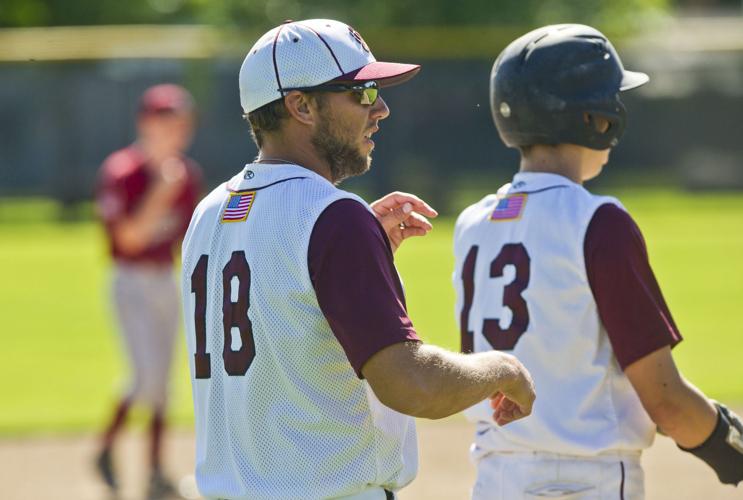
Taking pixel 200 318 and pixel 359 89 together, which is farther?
pixel 200 318

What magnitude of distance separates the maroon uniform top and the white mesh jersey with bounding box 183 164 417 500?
5.00 meters

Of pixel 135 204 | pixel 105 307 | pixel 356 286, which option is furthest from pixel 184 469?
pixel 105 307

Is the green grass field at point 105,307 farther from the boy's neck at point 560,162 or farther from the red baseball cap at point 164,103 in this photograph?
the boy's neck at point 560,162

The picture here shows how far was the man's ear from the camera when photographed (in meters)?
3.08

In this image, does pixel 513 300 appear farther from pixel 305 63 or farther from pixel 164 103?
pixel 164 103

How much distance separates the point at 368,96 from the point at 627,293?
908mm

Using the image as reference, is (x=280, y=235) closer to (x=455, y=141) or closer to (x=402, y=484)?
(x=402, y=484)

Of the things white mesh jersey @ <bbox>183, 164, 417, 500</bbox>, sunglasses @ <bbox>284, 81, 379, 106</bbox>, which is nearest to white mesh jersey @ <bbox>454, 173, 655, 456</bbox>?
white mesh jersey @ <bbox>183, 164, 417, 500</bbox>

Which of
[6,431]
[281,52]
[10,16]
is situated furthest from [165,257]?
[10,16]

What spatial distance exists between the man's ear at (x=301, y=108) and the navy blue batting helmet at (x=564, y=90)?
94cm

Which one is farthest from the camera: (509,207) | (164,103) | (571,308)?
(164,103)

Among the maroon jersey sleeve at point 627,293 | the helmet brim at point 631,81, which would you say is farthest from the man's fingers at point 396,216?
the helmet brim at point 631,81

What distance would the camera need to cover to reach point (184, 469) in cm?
802

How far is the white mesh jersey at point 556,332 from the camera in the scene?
138 inches
